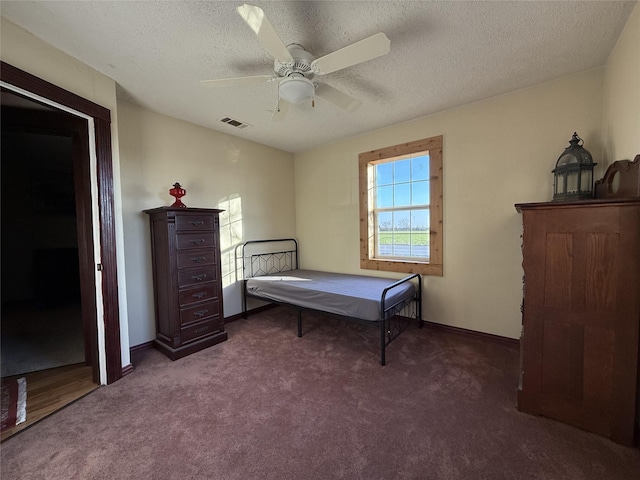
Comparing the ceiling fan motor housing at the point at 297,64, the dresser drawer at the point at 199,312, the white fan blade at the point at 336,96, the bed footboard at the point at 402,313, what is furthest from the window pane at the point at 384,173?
the dresser drawer at the point at 199,312

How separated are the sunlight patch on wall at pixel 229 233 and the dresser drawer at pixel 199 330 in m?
0.70

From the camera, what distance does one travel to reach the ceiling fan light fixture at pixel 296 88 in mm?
1744

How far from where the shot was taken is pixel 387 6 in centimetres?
150

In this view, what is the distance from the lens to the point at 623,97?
1722 millimetres

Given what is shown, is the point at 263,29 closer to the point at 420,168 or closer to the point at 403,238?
the point at 420,168

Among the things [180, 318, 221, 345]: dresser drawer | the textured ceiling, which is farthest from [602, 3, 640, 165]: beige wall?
[180, 318, 221, 345]: dresser drawer

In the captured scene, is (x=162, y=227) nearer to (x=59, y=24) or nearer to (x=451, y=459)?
(x=59, y=24)

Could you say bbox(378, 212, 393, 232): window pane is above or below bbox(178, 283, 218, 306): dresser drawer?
above

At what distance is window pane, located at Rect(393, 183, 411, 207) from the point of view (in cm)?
335

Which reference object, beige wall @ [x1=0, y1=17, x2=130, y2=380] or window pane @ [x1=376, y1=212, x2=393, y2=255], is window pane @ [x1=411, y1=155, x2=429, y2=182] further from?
beige wall @ [x1=0, y1=17, x2=130, y2=380]

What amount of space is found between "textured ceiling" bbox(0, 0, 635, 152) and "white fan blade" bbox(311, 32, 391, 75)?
259 millimetres

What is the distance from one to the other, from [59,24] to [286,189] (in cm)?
296

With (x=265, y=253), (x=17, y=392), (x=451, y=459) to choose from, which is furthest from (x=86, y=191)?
(x=451, y=459)

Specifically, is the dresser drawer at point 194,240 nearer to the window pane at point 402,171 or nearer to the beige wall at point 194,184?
the beige wall at point 194,184
